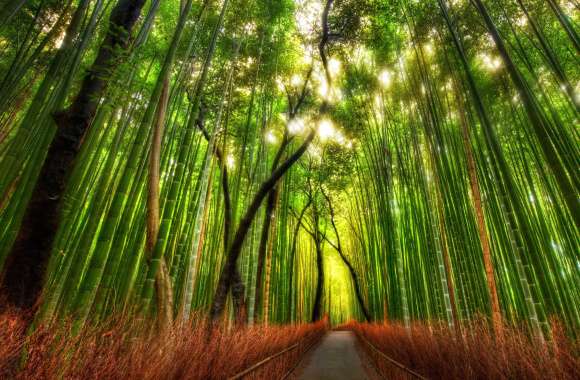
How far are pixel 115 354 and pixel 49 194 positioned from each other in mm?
852

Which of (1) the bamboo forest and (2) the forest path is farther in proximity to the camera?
(2) the forest path

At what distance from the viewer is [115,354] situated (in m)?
1.19

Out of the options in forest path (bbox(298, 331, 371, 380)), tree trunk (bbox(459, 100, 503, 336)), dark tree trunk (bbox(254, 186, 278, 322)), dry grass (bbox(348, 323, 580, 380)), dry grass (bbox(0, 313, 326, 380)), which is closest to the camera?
dry grass (bbox(0, 313, 326, 380))

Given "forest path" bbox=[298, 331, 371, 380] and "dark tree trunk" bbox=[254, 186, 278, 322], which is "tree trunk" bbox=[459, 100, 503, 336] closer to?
"forest path" bbox=[298, 331, 371, 380]

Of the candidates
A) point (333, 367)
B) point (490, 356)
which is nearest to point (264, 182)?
point (490, 356)

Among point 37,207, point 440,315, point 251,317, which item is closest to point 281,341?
point 251,317

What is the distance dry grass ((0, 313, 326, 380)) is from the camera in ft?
2.88

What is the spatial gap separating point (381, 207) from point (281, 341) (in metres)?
2.84

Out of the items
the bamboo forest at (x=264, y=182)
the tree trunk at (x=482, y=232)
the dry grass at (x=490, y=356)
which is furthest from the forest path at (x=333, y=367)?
the tree trunk at (x=482, y=232)

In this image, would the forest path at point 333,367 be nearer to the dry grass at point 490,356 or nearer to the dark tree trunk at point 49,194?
the dry grass at point 490,356

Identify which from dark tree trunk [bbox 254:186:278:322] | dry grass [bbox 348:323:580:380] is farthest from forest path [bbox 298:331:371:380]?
dry grass [bbox 348:323:580:380]

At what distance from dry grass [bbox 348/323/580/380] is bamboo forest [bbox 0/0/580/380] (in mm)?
17

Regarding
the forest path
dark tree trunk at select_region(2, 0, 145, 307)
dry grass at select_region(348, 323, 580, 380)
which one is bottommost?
the forest path

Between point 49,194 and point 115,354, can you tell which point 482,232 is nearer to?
point 115,354
